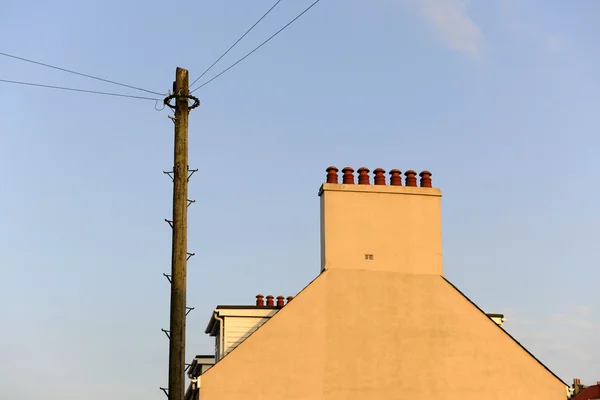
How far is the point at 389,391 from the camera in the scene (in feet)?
79.9

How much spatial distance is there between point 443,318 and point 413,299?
1.02 m

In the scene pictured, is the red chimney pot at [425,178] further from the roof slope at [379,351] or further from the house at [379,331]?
the roof slope at [379,351]

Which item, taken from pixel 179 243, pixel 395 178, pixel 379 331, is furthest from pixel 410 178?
pixel 179 243

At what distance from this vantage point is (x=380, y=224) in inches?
1022

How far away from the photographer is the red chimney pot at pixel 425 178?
26875 mm

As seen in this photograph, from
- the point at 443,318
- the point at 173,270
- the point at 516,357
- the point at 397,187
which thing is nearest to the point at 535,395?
→ the point at 516,357

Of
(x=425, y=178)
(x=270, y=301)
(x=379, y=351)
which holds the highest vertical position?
(x=425, y=178)

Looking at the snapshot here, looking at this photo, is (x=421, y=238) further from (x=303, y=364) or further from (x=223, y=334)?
(x=223, y=334)

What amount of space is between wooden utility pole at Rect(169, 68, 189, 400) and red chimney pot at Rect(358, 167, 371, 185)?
30.9ft

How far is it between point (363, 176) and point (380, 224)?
162cm

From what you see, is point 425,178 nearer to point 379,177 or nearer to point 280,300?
point 379,177

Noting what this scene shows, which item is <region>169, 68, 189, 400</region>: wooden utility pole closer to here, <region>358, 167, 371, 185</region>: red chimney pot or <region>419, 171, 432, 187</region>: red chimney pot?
<region>358, 167, 371, 185</region>: red chimney pot

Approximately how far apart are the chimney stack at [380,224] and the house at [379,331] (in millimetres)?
30

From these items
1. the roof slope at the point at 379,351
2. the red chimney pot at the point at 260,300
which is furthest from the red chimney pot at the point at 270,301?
the roof slope at the point at 379,351
